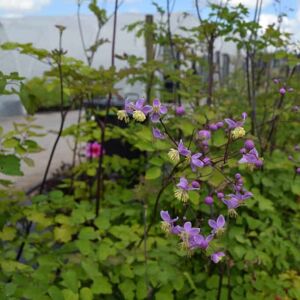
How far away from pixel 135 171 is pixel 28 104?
1.84 metres

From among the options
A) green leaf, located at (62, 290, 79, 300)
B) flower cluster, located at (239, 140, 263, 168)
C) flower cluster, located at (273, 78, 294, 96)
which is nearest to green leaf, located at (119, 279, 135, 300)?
Result: green leaf, located at (62, 290, 79, 300)

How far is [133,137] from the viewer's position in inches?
96.8

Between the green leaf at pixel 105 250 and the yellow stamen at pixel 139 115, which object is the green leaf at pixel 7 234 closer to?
the green leaf at pixel 105 250

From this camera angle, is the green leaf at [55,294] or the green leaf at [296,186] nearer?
the green leaf at [55,294]

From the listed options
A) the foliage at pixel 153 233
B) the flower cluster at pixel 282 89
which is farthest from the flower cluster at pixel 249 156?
the flower cluster at pixel 282 89

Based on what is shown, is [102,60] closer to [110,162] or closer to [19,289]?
[110,162]

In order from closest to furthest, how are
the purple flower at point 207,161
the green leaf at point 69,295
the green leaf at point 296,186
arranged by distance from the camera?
the purple flower at point 207,161, the green leaf at point 69,295, the green leaf at point 296,186

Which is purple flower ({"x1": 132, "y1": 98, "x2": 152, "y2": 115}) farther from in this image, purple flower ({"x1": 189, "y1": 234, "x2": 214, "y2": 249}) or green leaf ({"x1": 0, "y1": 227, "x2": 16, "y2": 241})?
green leaf ({"x1": 0, "y1": 227, "x2": 16, "y2": 241})

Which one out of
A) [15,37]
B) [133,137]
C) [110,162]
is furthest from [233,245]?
[15,37]

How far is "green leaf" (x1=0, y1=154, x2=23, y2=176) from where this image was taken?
1.45 metres

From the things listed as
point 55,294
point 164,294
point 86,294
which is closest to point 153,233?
point 164,294

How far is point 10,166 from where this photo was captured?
1.47 metres

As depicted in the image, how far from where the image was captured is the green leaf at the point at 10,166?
1.45 m

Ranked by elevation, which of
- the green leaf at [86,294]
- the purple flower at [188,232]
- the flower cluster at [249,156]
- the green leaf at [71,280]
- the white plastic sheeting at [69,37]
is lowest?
the white plastic sheeting at [69,37]
